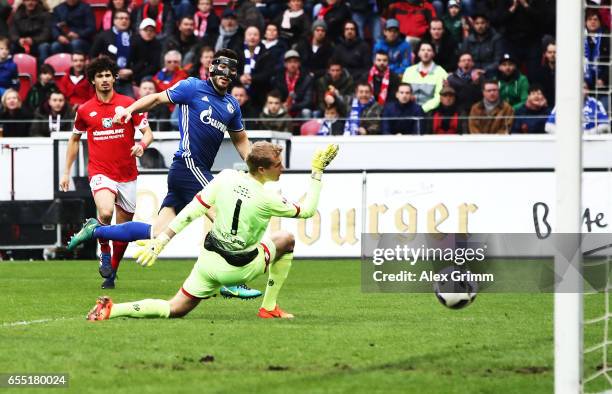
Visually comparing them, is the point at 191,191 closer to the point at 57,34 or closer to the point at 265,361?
the point at 265,361

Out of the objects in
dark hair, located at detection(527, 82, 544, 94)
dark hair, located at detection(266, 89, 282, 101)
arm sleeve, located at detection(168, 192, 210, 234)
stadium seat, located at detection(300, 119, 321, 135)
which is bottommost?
arm sleeve, located at detection(168, 192, 210, 234)

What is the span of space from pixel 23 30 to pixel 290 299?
14.8 m

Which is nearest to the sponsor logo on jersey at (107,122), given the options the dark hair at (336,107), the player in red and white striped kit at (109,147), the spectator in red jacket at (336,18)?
the player in red and white striped kit at (109,147)

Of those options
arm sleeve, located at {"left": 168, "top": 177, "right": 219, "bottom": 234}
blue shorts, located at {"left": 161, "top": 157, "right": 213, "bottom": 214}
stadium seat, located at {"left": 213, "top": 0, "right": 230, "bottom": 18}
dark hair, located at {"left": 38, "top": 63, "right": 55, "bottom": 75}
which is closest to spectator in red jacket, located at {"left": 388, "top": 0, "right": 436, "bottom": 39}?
A: stadium seat, located at {"left": 213, "top": 0, "right": 230, "bottom": 18}

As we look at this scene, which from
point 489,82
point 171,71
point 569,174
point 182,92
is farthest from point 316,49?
point 569,174

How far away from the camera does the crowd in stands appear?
21.8m

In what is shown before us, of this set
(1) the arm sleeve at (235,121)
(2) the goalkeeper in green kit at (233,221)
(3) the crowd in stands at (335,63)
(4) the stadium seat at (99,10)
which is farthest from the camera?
(4) the stadium seat at (99,10)

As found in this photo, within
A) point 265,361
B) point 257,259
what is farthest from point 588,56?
point 265,361

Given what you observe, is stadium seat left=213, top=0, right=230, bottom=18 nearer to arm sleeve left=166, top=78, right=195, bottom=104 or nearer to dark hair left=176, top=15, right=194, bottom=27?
dark hair left=176, top=15, right=194, bottom=27

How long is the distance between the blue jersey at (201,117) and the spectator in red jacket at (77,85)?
10344 millimetres

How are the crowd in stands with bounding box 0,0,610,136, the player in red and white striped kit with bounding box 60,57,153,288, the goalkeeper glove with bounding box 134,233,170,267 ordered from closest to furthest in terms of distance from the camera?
the goalkeeper glove with bounding box 134,233,170,267
the player in red and white striped kit with bounding box 60,57,153,288
the crowd in stands with bounding box 0,0,610,136

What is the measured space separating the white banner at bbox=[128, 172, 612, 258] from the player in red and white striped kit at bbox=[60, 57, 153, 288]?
5192 mm

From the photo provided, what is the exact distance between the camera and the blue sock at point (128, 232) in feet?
42.9

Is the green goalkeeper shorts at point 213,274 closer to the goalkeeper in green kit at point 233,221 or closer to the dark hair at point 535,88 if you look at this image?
the goalkeeper in green kit at point 233,221
